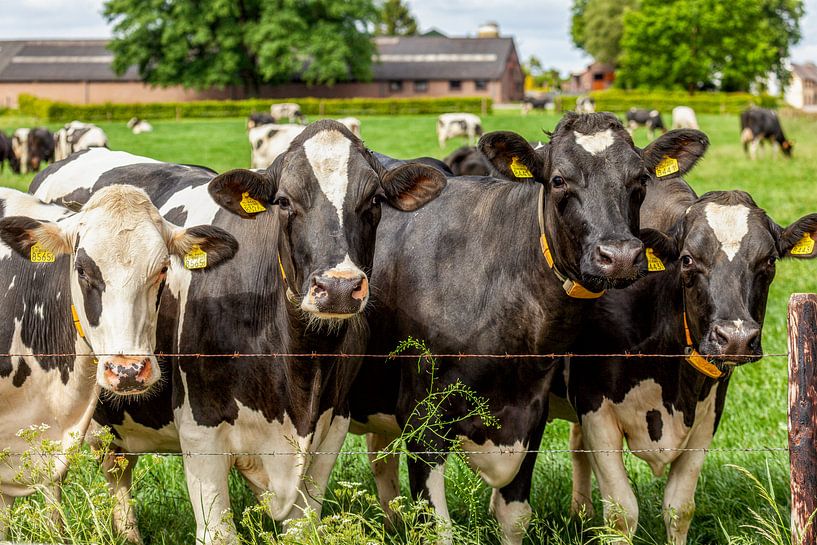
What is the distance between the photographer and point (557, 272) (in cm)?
495

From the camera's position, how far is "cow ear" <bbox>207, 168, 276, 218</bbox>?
4.69m

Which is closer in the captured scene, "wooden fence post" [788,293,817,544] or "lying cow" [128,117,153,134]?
"wooden fence post" [788,293,817,544]

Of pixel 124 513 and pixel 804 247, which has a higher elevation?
pixel 804 247

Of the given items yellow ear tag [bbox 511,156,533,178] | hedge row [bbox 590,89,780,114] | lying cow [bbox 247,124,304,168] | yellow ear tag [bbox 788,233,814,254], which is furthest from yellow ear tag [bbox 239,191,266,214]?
hedge row [bbox 590,89,780,114]

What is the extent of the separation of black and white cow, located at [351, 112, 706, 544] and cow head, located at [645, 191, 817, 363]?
Answer: 43 cm

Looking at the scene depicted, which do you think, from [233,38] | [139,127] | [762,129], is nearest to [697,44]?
[233,38]

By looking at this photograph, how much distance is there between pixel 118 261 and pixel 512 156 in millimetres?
2027

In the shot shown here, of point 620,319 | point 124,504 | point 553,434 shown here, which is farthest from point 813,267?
point 124,504

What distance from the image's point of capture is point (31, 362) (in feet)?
16.0

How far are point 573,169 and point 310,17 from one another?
59.2 meters

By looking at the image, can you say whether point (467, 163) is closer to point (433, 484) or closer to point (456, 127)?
point (433, 484)

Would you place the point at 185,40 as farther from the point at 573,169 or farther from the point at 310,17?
the point at 573,169

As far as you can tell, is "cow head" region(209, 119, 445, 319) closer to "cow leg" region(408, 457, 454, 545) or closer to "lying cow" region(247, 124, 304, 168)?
"cow leg" region(408, 457, 454, 545)

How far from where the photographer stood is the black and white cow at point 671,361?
16.6 ft
